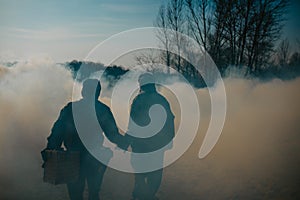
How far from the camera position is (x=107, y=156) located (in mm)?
4227

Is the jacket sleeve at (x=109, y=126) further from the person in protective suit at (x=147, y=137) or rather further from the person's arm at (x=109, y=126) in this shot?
the person in protective suit at (x=147, y=137)

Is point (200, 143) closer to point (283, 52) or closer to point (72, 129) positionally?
point (283, 52)

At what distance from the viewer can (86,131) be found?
413 cm

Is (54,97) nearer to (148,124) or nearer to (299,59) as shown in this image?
(148,124)

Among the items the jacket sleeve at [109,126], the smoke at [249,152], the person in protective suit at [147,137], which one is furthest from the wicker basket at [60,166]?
the smoke at [249,152]

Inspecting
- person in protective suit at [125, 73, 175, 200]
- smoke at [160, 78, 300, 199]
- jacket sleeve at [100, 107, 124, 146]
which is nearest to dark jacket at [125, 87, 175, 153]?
person in protective suit at [125, 73, 175, 200]

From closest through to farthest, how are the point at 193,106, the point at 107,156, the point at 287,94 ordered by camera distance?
the point at 107,156, the point at 287,94, the point at 193,106

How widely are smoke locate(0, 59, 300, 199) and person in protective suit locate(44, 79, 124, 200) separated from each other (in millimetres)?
928

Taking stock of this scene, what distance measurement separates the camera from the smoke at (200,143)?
Result: 5.14 meters

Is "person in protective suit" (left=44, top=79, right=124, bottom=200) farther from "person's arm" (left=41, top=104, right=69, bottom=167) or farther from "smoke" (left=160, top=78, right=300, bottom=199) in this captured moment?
"smoke" (left=160, top=78, right=300, bottom=199)

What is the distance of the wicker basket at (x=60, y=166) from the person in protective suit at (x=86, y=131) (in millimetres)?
135

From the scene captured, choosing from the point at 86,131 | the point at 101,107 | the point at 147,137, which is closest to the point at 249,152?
the point at 147,137

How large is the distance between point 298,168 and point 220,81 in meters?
3.39

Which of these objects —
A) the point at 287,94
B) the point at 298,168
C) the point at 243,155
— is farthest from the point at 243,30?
the point at 298,168
